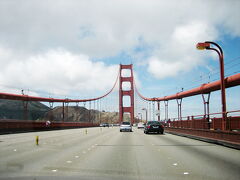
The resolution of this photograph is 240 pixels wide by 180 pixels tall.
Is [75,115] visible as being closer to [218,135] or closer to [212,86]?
[212,86]

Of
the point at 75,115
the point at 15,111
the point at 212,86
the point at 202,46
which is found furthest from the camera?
the point at 75,115

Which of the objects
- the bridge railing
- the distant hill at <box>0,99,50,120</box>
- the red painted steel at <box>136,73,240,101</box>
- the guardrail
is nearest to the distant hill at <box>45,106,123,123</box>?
→ the distant hill at <box>0,99,50,120</box>

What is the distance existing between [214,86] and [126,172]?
24.6 metres

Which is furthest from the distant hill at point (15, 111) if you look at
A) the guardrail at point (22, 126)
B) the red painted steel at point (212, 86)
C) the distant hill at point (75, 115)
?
the red painted steel at point (212, 86)

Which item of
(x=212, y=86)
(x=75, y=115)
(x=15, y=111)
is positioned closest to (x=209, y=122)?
(x=212, y=86)

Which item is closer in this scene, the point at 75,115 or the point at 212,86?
the point at 212,86

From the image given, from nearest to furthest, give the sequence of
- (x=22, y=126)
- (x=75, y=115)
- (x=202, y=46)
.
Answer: (x=202, y=46) → (x=22, y=126) → (x=75, y=115)

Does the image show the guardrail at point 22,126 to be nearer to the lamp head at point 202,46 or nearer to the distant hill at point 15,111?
the lamp head at point 202,46

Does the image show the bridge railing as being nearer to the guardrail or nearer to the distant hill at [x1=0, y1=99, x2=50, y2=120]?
the guardrail

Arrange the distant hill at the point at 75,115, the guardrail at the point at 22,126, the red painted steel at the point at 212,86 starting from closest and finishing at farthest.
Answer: the red painted steel at the point at 212,86 → the guardrail at the point at 22,126 → the distant hill at the point at 75,115

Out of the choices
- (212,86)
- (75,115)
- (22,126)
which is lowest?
(22,126)

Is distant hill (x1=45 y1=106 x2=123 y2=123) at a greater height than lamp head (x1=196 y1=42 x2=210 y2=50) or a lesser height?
lesser

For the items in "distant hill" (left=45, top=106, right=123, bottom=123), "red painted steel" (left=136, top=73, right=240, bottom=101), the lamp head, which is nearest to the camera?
the lamp head

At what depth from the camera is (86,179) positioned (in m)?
5.79
